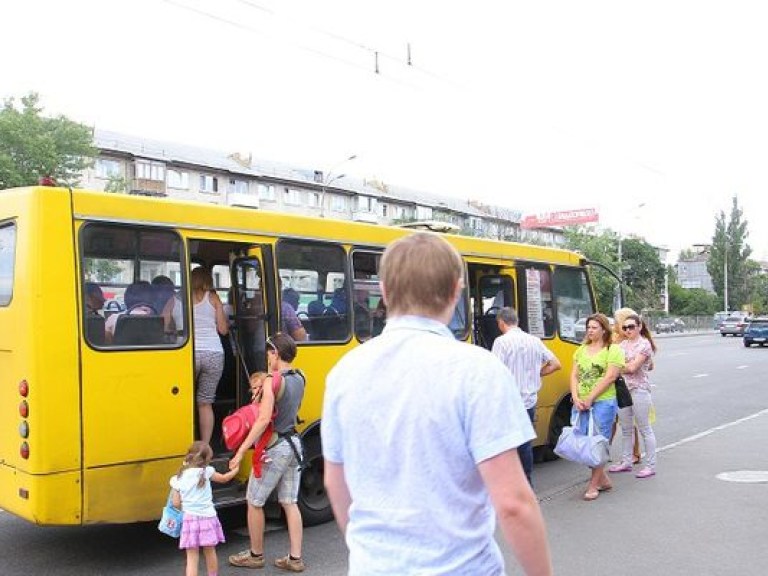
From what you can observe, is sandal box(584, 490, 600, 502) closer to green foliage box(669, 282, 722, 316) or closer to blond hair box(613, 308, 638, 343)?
blond hair box(613, 308, 638, 343)

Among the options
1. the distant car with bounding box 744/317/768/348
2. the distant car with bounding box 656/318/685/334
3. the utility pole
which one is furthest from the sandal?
the utility pole

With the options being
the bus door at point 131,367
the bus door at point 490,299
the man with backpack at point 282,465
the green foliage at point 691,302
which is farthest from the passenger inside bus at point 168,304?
the green foliage at point 691,302

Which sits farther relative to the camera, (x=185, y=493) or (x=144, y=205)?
(x=144, y=205)

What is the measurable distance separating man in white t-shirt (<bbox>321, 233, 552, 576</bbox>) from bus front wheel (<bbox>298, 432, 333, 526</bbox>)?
448cm

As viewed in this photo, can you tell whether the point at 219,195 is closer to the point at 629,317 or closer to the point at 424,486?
the point at 629,317

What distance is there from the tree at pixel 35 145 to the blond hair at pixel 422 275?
32.2 m

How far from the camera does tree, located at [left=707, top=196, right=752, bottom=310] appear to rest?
324ft

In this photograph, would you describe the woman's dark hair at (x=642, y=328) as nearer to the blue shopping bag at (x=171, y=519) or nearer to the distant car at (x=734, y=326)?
the blue shopping bag at (x=171, y=519)

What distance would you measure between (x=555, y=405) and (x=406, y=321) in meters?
7.46

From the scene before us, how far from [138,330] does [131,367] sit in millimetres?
290

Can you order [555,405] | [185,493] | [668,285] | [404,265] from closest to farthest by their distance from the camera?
[404,265], [185,493], [555,405], [668,285]

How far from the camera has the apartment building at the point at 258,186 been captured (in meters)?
57.0

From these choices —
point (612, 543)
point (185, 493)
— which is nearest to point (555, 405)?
point (612, 543)

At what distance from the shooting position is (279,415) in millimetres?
5461
